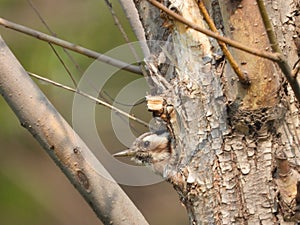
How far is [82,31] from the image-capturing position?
3291 mm

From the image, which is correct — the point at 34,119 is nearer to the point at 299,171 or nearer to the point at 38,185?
the point at 299,171

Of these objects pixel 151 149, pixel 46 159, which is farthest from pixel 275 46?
pixel 46 159

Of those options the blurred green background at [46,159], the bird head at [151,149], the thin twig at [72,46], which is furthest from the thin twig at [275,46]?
the blurred green background at [46,159]

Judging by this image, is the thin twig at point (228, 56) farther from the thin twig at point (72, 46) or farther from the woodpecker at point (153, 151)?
the thin twig at point (72, 46)

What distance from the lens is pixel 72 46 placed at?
131cm

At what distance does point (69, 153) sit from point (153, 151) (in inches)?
5.2

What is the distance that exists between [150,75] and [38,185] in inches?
100.0

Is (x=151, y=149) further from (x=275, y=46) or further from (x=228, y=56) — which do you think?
(x=275, y=46)

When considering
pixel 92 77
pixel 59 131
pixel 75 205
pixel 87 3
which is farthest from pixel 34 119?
pixel 75 205

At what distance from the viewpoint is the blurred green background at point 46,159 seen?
3.30m

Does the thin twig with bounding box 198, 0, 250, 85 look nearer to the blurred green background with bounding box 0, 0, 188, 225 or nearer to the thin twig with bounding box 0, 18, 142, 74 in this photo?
the thin twig with bounding box 0, 18, 142, 74

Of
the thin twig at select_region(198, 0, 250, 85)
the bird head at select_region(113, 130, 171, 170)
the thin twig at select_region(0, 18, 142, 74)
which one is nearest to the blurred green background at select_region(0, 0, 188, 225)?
the thin twig at select_region(0, 18, 142, 74)

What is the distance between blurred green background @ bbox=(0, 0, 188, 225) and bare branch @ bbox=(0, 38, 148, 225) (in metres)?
2.02

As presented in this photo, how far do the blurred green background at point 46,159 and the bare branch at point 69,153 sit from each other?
2.02m
